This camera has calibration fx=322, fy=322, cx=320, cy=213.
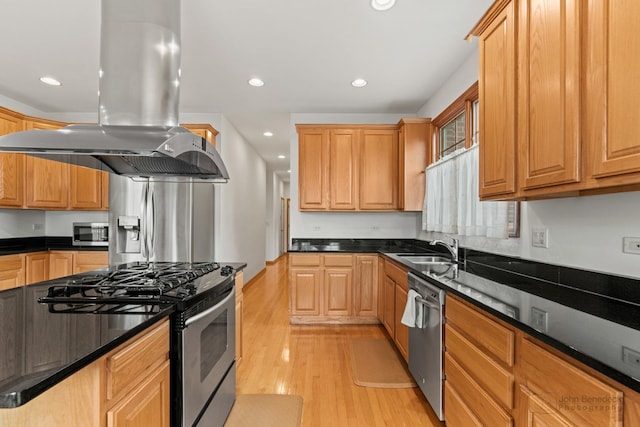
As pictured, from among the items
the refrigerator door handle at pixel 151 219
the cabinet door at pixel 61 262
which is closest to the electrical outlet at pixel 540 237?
the refrigerator door handle at pixel 151 219

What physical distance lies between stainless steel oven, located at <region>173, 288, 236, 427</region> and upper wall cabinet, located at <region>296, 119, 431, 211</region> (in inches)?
92.5

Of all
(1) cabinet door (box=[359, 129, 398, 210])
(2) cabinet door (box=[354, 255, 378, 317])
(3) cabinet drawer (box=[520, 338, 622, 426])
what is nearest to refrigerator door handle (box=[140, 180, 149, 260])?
(2) cabinet door (box=[354, 255, 378, 317])

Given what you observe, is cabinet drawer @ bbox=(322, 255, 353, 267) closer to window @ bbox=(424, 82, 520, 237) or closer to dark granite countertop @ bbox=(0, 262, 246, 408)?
window @ bbox=(424, 82, 520, 237)

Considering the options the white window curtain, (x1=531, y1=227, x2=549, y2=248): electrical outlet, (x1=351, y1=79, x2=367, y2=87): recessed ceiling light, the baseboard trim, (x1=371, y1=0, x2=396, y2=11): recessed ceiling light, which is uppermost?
(x1=371, y1=0, x2=396, y2=11): recessed ceiling light

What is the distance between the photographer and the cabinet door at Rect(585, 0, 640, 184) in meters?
1.03

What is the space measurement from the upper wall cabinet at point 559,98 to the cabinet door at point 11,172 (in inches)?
195

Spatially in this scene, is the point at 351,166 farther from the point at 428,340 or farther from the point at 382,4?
the point at 428,340

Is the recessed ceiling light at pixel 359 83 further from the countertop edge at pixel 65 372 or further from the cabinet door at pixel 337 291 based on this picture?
the countertop edge at pixel 65 372

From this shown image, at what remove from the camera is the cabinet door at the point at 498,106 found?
64.7 inches

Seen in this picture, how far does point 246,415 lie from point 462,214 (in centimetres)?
226

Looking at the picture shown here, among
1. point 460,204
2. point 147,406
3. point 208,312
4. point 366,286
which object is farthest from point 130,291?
point 366,286

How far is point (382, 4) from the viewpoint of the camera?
2223 mm

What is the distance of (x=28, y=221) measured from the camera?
4340 mm

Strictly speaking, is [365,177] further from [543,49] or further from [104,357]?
[104,357]
